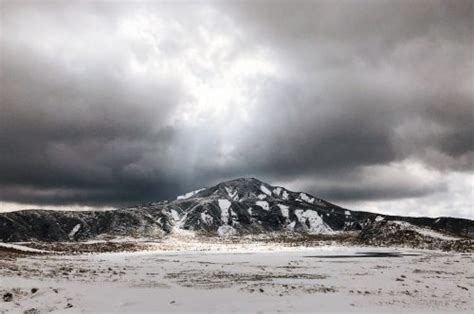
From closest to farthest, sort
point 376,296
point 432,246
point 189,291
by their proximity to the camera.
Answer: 1. point 376,296
2. point 189,291
3. point 432,246

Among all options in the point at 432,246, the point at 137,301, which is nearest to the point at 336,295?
the point at 137,301

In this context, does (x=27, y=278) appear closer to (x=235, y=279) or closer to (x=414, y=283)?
(x=235, y=279)

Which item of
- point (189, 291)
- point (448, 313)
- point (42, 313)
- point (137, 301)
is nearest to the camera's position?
point (42, 313)

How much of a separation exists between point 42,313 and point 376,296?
21.2m

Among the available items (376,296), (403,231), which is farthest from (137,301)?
(403,231)

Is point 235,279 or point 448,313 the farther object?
point 235,279

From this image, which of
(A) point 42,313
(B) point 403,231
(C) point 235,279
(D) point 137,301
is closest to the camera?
(A) point 42,313

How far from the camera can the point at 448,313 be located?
76.4 feet

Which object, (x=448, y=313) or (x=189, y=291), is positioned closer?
(x=448, y=313)

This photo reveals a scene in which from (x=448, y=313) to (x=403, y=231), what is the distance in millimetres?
101675

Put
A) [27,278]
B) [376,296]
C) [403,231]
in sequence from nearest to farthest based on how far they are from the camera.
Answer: [376,296], [27,278], [403,231]

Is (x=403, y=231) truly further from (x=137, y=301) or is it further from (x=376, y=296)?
(x=137, y=301)

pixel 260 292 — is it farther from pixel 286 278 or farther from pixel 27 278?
pixel 27 278

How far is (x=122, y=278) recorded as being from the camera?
3769 cm
